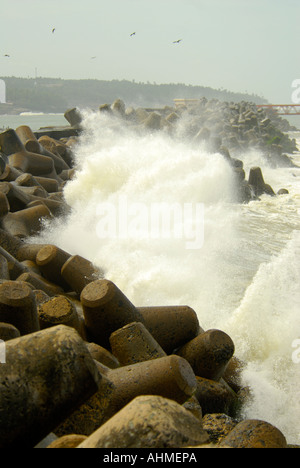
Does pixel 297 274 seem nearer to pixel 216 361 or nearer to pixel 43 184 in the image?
pixel 216 361

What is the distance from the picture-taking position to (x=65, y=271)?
440cm

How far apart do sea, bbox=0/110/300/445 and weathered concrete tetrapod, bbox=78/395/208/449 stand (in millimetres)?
1832

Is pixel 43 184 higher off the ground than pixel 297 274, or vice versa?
pixel 43 184

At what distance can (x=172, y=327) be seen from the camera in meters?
3.45

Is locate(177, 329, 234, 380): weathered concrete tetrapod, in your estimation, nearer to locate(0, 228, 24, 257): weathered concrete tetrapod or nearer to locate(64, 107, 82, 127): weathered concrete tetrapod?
A: locate(0, 228, 24, 257): weathered concrete tetrapod

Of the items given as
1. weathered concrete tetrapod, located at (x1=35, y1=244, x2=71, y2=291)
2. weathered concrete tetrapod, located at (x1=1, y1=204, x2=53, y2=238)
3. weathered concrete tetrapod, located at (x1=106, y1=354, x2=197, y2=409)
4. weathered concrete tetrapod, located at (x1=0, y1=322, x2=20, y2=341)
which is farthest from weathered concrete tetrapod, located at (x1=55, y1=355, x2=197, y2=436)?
weathered concrete tetrapod, located at (x1=1, y1=204, x2=53, y2=238)

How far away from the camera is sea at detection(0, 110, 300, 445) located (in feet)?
13.6

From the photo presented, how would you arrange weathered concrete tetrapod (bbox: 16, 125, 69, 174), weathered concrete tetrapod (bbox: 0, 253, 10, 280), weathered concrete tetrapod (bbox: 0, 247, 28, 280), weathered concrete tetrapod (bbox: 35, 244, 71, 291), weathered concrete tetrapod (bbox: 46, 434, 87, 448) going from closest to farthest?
weathered concrete tetrapod (bbox: 46, 434, 87, 448)
weathered concrete tetrapod (bbox: 0, 253, 10, 280)
weathered concrete tetrapod (bbox: 0, 247, 28, 280)
weathered concrete tetrapod (bbox: 35, 244, 71, 291)
weathered concrete tetrapod (bbox: 16, 125, 69, 174)

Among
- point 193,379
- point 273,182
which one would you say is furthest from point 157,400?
point 273,182

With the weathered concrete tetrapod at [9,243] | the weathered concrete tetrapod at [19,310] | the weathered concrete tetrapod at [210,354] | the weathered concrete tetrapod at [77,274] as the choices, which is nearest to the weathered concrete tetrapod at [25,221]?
the weathered concrete tetrapod at [9,243]

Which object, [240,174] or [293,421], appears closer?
[293,421]

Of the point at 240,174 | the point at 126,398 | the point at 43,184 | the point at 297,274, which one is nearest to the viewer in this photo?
the point at 126,398
